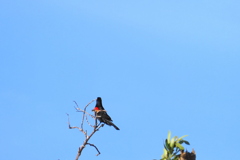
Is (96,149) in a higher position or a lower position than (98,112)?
lower

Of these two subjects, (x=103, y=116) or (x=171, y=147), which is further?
(x=103, y=116)

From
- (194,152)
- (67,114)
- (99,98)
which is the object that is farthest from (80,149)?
(99,98)

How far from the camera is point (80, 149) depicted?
9.30 meters

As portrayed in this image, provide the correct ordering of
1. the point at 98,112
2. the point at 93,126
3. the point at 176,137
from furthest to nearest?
the point at 98,112 → the point at 93,126 → the point at 176,137

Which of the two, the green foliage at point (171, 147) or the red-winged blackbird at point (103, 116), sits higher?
the red-winged blackbird at point (103, 116)

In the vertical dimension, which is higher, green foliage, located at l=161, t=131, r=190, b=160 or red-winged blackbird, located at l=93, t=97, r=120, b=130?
Answer: red-winged blackbird, located at l=93, t=97, r=120, b=130

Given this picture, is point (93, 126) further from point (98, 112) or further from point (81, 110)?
point (98, 112)

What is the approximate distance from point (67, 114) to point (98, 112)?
2.71 metres

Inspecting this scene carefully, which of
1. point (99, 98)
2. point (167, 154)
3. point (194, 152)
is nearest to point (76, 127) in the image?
point (167, 154)

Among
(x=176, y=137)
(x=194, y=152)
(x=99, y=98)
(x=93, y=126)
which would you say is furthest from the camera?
(x=99, y=98)

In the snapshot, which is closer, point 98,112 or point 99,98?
point 98,112

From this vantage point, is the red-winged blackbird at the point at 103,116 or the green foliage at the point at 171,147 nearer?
the green foliage at the point at 171,147

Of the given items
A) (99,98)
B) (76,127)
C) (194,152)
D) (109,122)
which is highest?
(99,98)

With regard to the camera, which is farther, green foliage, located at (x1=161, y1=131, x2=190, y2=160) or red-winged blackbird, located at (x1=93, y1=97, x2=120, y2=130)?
red-winged blackbird, located at (x1=93, y1=97, x2=120, y2=130)
